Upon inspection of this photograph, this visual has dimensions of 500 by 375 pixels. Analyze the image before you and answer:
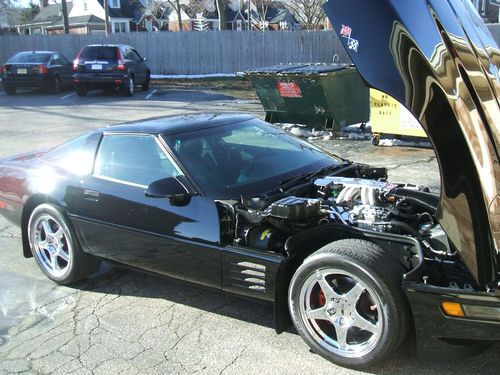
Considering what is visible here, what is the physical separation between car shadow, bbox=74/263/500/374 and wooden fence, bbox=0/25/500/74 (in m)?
21.0

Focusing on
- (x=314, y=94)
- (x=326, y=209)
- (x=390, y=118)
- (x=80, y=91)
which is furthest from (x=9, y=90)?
(x=326, y=209)

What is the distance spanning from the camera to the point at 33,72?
19297mm

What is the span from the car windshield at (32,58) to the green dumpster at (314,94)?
35.8 feet

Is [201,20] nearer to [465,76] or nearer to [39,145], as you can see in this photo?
[39,145]

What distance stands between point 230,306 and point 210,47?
76.4ft

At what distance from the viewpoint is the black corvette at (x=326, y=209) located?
2613 mm

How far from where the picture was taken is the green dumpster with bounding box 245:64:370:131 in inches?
420

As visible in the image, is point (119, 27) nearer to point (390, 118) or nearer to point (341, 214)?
point (390, 118)

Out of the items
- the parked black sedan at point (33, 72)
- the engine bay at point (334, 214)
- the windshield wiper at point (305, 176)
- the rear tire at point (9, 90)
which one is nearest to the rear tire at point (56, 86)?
the parked black sedan at point (33, 72)

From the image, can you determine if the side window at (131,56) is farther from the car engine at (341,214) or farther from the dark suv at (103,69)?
the car engine at (341,214)

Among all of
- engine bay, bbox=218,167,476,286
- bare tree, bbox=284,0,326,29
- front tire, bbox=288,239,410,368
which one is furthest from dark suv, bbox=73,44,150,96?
bare tree, bbox=284,0,326,29

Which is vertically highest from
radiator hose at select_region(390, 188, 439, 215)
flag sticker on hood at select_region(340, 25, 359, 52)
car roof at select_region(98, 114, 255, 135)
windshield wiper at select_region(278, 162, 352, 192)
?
flag sticker on hood at select_region(340, 25, 359, 52)

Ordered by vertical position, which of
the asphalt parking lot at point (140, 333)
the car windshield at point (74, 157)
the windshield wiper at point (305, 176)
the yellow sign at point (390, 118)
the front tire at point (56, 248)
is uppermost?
the car windshield at point (74, 157)

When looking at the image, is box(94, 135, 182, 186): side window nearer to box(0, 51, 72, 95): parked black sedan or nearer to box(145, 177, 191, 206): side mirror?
box(145, 177, 191, 206): side mirror
